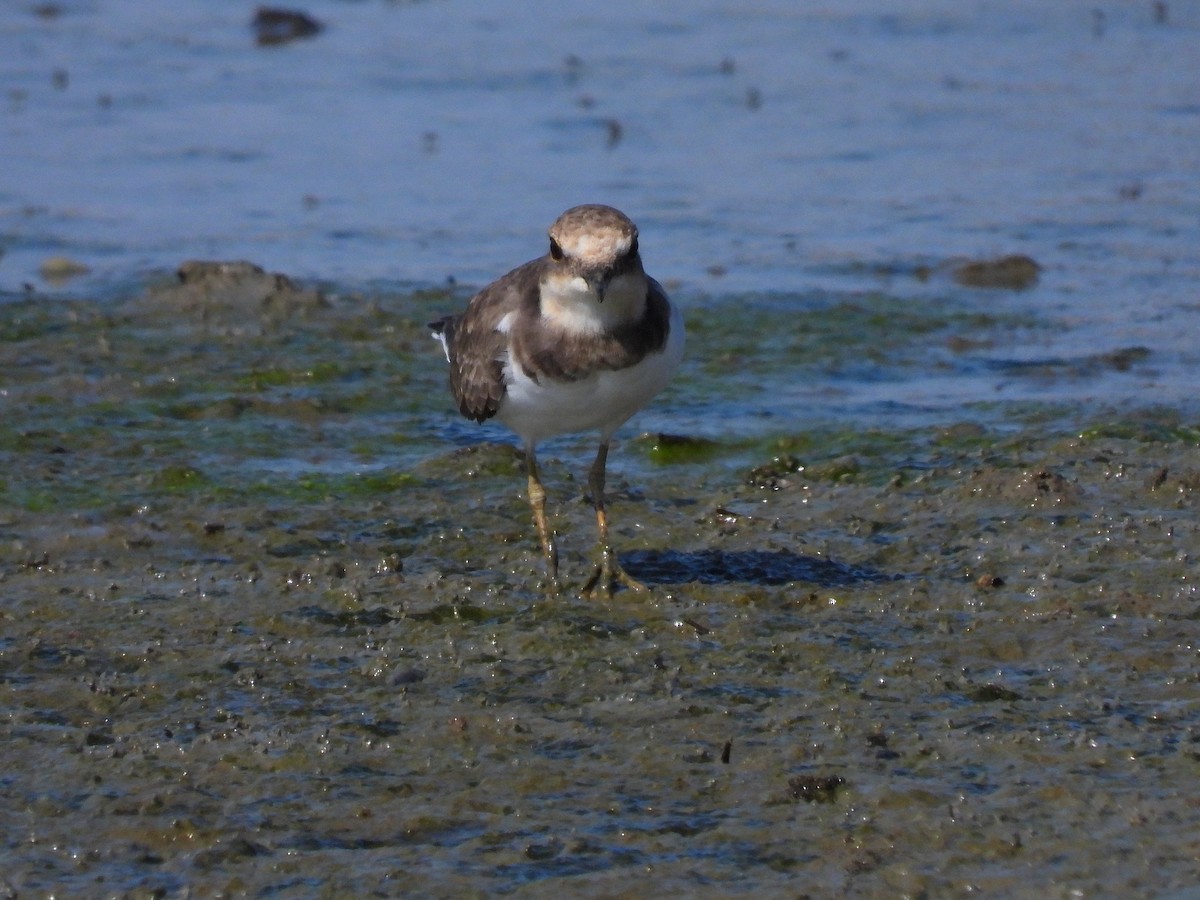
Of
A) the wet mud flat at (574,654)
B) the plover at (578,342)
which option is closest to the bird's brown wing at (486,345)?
the plover at (578,342)

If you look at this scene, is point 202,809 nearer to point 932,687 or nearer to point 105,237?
point 932,687

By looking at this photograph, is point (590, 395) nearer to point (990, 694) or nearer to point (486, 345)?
point (486, 345)

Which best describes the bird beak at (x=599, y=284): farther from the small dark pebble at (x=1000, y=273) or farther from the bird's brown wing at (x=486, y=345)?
the small dark pebble at (x=1000, y=273)

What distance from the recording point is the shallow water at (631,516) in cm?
445

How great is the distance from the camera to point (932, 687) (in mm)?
5273

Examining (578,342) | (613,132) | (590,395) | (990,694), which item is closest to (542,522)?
(590,395)

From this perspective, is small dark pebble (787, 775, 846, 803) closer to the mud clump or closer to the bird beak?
the bird beak

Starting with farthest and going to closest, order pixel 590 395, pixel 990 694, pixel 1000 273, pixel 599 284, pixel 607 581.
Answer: pixel 1000 273 → pixel 607 581 → pixel 590 395 → pixel 599 284 → pixel 990 694

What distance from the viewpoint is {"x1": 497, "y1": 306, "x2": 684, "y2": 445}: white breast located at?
237 inches

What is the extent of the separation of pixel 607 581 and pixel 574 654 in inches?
25.5

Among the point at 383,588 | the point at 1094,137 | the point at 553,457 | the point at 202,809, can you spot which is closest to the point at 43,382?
the point at 553,457

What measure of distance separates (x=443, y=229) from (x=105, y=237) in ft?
6.71

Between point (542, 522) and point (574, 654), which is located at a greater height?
point (542, 522)

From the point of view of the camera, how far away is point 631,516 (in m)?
7.07
